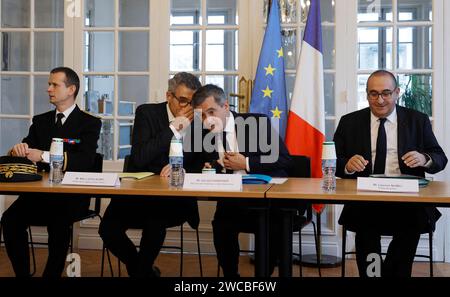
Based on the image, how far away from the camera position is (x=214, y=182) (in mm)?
2182

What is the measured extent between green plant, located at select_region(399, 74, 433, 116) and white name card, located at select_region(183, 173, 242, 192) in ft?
7.47

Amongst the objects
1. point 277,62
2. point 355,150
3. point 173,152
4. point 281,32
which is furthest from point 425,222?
point 281,32

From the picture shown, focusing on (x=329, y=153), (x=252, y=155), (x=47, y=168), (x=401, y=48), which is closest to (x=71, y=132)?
(x=47, y=168)

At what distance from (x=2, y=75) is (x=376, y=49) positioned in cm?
295

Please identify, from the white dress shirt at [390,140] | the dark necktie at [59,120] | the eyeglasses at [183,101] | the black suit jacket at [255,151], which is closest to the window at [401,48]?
the white dress shirt at [390,140]

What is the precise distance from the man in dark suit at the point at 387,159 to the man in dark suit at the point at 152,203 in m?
0.86

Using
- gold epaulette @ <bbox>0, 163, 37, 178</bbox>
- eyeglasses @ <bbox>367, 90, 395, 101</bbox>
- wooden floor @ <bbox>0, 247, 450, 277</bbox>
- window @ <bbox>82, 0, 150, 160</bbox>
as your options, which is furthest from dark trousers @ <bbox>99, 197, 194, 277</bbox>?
window @ <bbox>82, 0, 150, 160</bbox>

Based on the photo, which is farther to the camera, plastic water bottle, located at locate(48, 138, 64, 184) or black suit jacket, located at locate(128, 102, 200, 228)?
black suit jacket, located at locate(128, 102, 200, 228)

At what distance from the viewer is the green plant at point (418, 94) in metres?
3.98

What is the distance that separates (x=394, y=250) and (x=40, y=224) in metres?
1.84

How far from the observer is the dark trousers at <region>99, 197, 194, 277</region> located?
2.76 meters

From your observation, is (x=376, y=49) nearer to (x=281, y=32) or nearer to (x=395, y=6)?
(x=395, y=6)

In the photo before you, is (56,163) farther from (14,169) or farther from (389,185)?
(389,185)

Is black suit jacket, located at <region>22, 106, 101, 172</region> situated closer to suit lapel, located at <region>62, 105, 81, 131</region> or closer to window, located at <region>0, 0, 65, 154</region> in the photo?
suit lapel, located at <region>62, 105, 81, 131</region>
